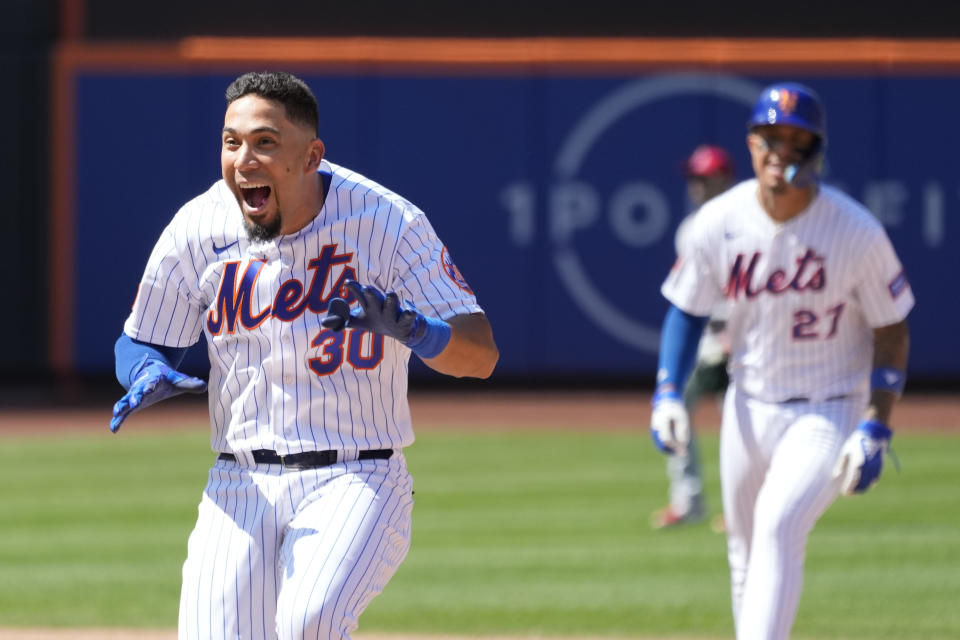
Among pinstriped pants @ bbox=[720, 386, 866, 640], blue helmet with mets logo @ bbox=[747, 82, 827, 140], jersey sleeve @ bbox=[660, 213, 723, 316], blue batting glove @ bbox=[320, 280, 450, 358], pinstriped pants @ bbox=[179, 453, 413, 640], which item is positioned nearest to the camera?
blue batting glove @ bbox=[320, 280, 450, 358]

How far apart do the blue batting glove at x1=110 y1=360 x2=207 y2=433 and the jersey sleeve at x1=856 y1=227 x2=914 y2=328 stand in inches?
92.2

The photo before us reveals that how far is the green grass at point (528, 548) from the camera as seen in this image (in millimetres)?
7246

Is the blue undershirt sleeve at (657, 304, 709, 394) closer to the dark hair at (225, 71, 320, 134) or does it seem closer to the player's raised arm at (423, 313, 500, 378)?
the player's raised arm at (423, 313, 500, 378)

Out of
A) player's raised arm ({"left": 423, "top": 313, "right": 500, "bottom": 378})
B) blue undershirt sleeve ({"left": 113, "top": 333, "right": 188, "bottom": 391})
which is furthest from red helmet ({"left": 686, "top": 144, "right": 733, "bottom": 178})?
blue undershirt sleeve ({"left": 113, "top": 333, "right": 188, "bottom": 391})

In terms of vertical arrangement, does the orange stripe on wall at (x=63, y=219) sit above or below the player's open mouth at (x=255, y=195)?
below

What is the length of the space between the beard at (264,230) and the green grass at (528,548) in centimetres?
331

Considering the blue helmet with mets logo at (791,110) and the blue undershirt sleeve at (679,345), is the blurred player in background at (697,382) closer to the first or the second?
the blue undershirt sleeve at (679,345)

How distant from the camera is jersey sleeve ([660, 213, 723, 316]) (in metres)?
5.39

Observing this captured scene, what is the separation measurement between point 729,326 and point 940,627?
2248 mm

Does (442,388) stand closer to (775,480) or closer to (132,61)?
(132,61)

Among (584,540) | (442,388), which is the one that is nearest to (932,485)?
(584,540)

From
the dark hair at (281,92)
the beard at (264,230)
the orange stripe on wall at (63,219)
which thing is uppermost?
the dark hair at (281,92)

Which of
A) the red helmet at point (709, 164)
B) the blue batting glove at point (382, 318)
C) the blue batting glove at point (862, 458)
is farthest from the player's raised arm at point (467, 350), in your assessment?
the red helmet at point (709, 164)

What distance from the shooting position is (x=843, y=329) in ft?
17.3
